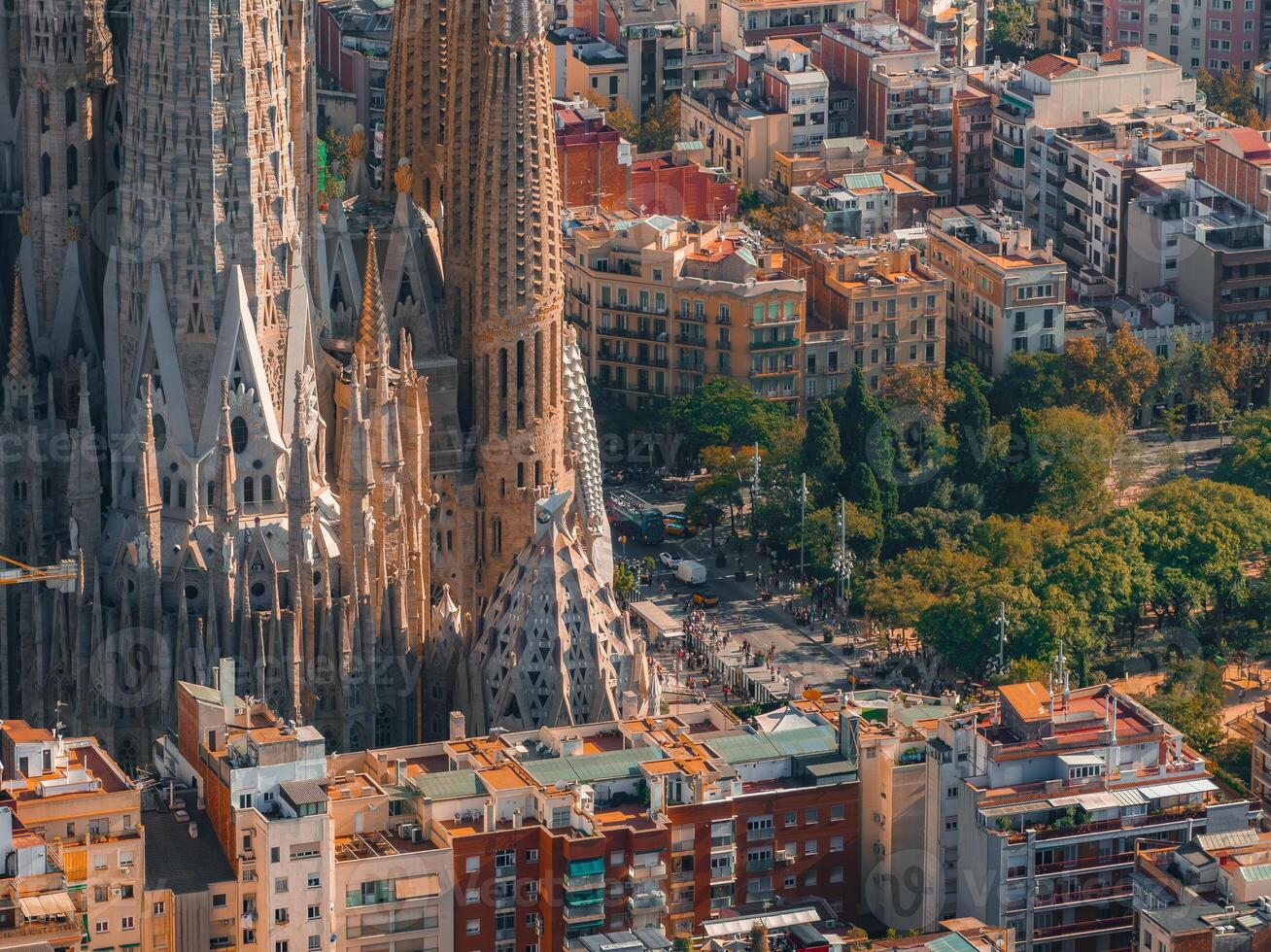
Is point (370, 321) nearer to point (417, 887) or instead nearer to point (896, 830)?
point (417, 887)

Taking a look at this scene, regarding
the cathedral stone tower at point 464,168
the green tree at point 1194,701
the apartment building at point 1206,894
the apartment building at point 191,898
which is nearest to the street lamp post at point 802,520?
the green tree at point 1194,701

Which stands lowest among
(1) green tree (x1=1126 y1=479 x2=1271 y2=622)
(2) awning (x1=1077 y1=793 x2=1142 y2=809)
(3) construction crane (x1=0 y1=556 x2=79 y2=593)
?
(1) green tree (x1=1126 y1=479 x2=1271 y2=622)

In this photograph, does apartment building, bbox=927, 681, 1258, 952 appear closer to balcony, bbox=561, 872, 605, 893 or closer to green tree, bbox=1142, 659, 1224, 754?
balcony, bbox=561, 872, 605, 893

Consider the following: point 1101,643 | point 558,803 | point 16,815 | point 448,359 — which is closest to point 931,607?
point 1101,643

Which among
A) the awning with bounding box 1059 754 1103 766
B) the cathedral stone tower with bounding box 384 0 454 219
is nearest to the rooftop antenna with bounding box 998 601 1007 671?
the cathedral stone tower with bounding box 384 0 454 219

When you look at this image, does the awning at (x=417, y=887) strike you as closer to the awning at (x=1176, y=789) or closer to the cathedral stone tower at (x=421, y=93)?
the awning at (x=1176, y=789)
